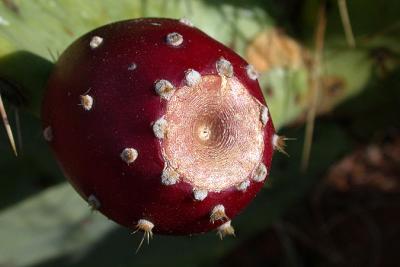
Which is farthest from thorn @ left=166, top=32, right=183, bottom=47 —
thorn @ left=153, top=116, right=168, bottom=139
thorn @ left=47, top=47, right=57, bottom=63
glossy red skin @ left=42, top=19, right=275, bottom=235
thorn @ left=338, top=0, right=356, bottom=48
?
thorn @ left=338, top=0, right=356, bottom=48

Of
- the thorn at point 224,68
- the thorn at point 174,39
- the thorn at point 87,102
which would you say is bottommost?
the thorn at point 224,68

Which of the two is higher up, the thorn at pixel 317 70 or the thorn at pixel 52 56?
the thorn at pixel 52 56

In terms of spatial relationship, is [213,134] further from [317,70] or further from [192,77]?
[317,70]

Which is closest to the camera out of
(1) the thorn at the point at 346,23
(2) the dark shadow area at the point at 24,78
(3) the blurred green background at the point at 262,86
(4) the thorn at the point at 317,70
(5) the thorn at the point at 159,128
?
(5) the thorn at the point at 159,128

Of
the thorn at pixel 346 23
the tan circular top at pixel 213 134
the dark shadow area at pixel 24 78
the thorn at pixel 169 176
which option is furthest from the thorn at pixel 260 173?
the thorn at pixel 346 23

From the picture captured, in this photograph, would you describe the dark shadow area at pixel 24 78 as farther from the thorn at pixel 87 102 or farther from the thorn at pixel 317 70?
the thorn at pixel 317 70

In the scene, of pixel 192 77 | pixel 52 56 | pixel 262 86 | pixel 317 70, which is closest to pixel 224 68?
pixel 192 77
